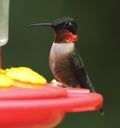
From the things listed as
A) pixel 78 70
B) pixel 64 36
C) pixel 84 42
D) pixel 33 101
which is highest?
pixel 33 101

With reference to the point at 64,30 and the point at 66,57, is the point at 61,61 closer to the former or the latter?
the point at 66,57

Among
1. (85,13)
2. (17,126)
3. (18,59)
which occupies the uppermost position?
(17,126)

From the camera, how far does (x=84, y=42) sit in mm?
4504

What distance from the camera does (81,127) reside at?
4402 millimetres

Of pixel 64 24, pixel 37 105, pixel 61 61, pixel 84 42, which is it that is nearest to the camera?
pixel 37 105

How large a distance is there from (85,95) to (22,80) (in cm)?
21

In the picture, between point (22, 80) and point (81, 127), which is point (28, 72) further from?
point (81, 127)

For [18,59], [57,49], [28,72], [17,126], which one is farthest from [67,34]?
[17,126]

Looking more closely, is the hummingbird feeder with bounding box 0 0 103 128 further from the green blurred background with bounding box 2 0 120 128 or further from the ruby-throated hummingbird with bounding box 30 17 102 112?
the green blurred background with bounding box 2 0 120 128

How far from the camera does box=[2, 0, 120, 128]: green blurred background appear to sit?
13.6ft

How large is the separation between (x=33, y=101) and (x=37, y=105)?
3 cm

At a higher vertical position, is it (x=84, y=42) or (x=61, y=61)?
(x=61, y=61)

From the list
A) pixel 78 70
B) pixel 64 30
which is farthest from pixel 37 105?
pixel 78 70

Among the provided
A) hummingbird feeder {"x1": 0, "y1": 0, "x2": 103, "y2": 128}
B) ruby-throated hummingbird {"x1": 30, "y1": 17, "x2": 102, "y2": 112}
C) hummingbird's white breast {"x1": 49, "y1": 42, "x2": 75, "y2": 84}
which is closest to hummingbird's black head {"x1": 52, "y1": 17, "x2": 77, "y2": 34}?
ruby-throated hummingbird {"x1": 30, "y1": 17, "x2": 102, "y2": 112}
